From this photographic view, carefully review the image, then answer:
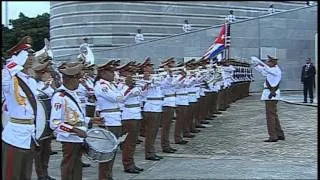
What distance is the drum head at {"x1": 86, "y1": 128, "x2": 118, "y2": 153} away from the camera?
688cm

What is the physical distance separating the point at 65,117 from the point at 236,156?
4.38 m

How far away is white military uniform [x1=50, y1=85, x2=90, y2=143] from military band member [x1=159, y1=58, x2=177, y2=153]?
4163 millimetres

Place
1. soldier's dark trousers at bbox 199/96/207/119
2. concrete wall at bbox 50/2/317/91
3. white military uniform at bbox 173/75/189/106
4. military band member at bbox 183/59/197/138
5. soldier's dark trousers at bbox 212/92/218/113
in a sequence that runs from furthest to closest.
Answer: concrete wall at bbox 50/2/317/91 < soldier's dark trousers at bbox 212/92/218/113 < soldier's dark trousers at bbox 199/96/207/119 < military band member at bbox 183/59/197/138 < white military uniform at bbox 173/75/189/106

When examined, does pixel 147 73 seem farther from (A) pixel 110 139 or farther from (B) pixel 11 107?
(B) pixel 11 107

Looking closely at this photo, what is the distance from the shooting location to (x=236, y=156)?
10219mm

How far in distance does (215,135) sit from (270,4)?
93.6ft

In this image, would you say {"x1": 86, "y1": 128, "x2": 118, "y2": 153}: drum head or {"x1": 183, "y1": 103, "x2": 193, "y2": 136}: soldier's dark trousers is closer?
{"x1": 86, "y1": 128, "x2": 118, "y2": 153}: drum head

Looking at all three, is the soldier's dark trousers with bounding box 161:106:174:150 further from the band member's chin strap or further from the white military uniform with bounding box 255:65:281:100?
the band member's chin strap

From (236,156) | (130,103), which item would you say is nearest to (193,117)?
(236,156)

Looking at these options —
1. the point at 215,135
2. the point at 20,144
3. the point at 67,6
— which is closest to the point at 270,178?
the point at 20,144

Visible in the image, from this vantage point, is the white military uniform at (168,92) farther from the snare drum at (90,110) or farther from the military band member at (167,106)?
the snare drum at (90,110)

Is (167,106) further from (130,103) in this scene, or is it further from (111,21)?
(111,21)

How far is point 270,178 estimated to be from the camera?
8031mm

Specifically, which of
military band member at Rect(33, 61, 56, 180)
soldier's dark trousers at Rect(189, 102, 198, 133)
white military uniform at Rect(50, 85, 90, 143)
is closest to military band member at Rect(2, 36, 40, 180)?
white military uniform at Rect(50, 85, 90, 143)
